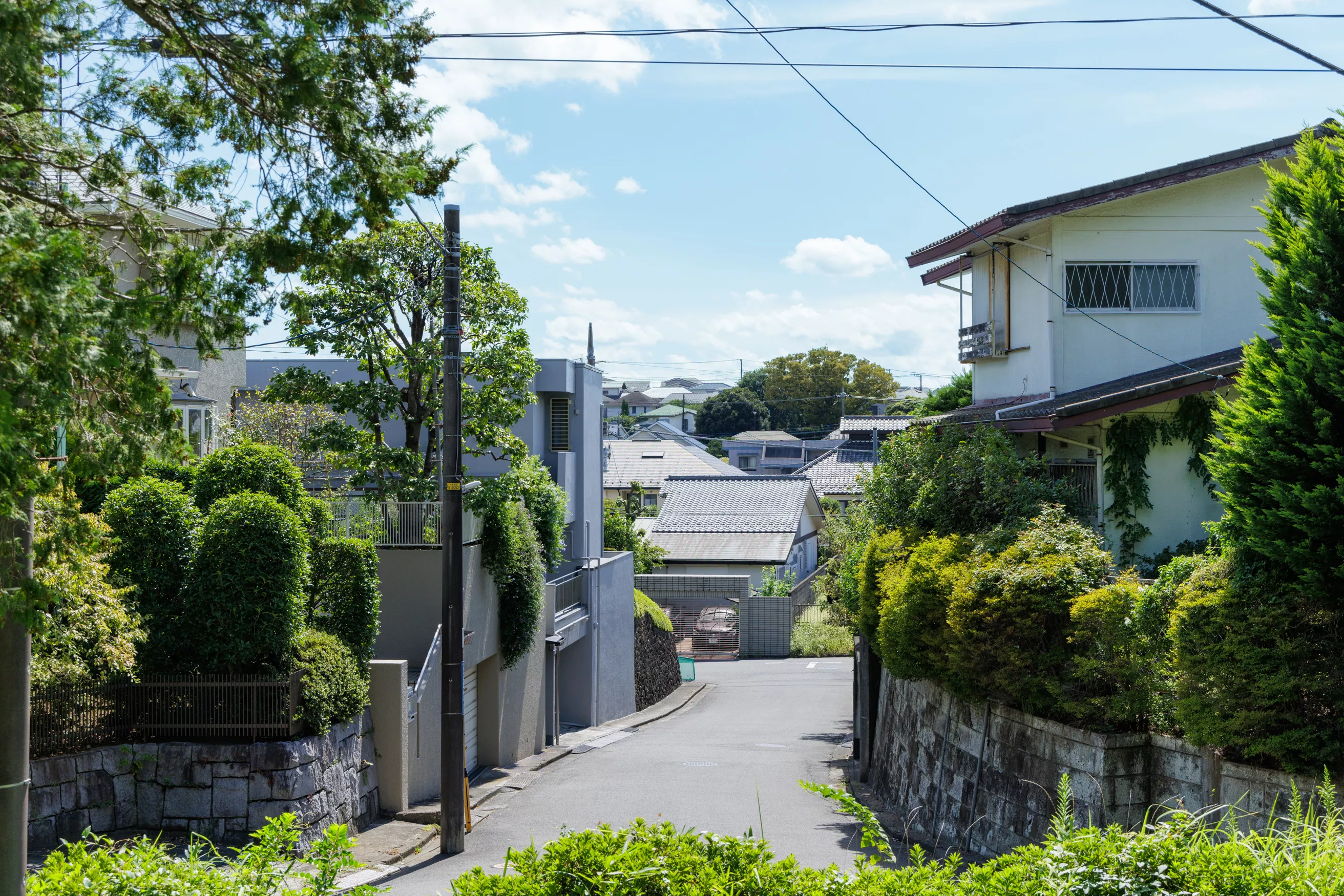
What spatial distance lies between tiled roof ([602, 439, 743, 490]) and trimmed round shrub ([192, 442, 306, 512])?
142 ft

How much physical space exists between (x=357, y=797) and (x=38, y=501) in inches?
316

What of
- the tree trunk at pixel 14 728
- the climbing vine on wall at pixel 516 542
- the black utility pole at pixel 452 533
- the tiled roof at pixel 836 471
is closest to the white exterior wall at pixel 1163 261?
the climbing vine on wall at pixel 516 542

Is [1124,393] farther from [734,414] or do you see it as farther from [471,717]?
[734,414]

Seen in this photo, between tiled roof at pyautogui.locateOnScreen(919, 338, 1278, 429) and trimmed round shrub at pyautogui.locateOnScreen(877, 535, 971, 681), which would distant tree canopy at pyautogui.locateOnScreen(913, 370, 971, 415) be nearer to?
tiled roof at pyautogui.locateOnScreen(919, 338, 1278, 429)

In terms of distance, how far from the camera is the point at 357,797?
14.4 metres

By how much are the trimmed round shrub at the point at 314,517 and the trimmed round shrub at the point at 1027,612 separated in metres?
8.02

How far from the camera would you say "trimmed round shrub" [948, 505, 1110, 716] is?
12.2 m

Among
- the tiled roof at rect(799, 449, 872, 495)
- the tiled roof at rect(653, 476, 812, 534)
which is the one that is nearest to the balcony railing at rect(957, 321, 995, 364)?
the tiled roof at rect(653, 476, 812, 534)

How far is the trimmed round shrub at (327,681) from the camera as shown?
→ 13.1 m

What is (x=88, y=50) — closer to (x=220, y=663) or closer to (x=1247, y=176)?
(x=220, y=663)

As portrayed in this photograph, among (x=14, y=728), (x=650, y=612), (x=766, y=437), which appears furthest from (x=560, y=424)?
(x=766, y=437)

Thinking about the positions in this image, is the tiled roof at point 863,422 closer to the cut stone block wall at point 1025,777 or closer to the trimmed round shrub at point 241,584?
the cut stone block wall at point 1025,777

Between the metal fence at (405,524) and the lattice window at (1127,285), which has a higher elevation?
the lattice window at (1127,285)

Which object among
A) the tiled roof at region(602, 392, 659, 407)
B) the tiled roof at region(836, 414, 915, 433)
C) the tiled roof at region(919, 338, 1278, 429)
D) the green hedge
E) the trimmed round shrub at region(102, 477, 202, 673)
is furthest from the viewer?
the tiled roof at region(602, 392, 659, 407)
